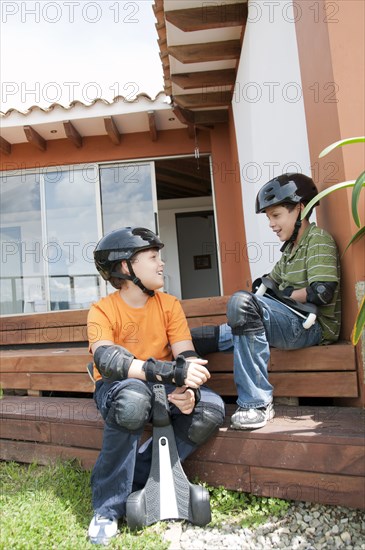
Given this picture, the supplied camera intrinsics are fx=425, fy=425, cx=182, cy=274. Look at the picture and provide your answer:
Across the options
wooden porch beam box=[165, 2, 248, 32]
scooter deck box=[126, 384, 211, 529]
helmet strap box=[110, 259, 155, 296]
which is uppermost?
wooden porch beam box=[165, 2, 248, 32]

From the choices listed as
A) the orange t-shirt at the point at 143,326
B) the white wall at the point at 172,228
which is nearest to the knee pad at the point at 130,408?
the orange t-shirt at the point at 143,326

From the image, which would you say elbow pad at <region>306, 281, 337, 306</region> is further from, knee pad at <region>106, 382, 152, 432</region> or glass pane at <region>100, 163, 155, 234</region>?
glass pane at <region>100, 163, 155, 234</region>

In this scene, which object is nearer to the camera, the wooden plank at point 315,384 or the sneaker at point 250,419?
the sneaker at point 250,419

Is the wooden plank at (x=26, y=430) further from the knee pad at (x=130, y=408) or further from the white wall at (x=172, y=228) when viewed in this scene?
the white wall at (x=172, y=228)

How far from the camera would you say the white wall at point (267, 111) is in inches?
114

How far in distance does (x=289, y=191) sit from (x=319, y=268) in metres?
0.47

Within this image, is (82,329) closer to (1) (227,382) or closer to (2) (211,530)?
(1) (227,382)

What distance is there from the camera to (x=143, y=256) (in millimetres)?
2197

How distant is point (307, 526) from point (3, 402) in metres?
2.13

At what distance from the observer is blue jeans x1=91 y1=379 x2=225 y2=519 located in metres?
1.79

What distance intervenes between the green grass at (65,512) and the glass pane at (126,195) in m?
4.18

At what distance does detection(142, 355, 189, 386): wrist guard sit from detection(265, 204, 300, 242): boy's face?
0.98 metres

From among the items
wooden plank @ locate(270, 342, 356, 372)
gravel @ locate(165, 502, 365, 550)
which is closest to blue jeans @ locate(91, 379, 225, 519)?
gravel @ locate(165, 502, 365, 550)

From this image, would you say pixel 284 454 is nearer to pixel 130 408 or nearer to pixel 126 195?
pixel 130 408
